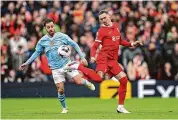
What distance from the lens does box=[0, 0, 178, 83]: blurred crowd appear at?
2578 centimetres

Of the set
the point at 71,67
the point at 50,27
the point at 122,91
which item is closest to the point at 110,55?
the point at 122,91

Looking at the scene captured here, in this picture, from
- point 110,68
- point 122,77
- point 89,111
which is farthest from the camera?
point 89,111

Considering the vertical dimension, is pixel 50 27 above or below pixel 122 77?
above

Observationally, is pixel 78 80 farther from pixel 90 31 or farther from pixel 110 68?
pixel 90 31

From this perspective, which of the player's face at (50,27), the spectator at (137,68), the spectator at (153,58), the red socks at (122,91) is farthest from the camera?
the spectator at (153,58)

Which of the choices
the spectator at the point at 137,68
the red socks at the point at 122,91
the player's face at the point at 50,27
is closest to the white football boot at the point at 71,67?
the player's face at the point at 50,27

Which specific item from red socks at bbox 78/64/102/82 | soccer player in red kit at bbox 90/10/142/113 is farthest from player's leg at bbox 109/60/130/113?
red socks at bbox 78/64/102/82

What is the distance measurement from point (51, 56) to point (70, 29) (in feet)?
35.2

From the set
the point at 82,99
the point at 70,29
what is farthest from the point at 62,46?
the point at 70,29

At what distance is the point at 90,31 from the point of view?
87.9ft

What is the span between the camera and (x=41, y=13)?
27.7 meters

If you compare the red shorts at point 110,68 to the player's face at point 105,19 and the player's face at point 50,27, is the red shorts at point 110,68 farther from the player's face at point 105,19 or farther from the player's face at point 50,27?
the player's face at point 50,27

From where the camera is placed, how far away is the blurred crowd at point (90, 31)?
2578 cm

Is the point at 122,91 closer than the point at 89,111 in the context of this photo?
Yes
